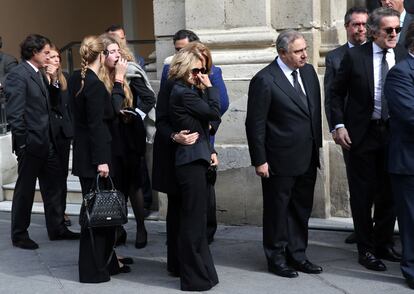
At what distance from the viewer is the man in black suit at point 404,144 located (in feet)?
20.7

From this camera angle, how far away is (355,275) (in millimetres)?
6793

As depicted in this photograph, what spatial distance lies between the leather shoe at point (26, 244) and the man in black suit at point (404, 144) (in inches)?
127

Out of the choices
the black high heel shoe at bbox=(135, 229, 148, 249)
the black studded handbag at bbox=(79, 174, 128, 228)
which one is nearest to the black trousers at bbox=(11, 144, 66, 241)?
the black high heel shoe at bbox=(135, 229, 148, 249)

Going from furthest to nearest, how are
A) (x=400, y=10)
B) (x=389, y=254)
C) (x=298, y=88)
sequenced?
(x=400, y=10) → (x=389, y=254) → (x=298, y=88)

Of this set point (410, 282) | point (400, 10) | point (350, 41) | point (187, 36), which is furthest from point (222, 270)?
point (400, 10)

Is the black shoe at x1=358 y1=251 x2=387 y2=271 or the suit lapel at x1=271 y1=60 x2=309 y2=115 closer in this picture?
the suit lapel at x1=271 y1=60 x2=309 y2=115

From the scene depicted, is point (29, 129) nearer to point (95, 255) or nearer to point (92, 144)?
point (92, 144)

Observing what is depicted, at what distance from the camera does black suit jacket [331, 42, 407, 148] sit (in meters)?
6.88

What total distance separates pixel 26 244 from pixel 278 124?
2620mm

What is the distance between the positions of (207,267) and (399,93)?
184 centimetres

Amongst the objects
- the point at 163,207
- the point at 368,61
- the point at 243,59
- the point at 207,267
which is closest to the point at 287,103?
the point at 368,61

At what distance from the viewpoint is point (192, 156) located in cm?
640

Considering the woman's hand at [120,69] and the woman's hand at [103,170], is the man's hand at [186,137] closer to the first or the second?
the woman's hand at [103,170]

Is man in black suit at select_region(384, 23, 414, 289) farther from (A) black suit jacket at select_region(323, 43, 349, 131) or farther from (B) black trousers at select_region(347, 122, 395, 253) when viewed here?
(A) black suit jacket at select_region(323, 43, 349, 131)
